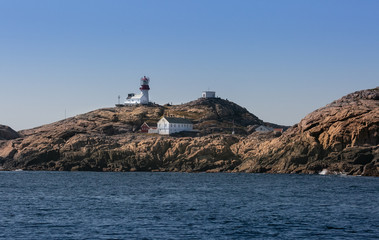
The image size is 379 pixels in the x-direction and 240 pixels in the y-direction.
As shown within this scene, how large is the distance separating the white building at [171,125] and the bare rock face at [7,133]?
48.1m

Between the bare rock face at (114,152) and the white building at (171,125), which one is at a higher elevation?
the white building at (171,125)

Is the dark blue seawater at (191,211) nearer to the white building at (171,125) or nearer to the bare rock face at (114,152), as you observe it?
the bare rock face at (114,152)

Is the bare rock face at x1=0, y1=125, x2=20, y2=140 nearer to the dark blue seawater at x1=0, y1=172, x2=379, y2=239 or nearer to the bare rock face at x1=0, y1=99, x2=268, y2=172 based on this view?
the bare rock face at x1=0, y1=99, x2=268, y2=172

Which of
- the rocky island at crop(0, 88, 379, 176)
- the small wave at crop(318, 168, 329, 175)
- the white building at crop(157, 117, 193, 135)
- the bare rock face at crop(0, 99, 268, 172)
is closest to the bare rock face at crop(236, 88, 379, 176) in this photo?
the rocky island at crop(0, 88, 379, 176)

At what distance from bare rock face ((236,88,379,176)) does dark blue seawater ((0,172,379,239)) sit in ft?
73.1

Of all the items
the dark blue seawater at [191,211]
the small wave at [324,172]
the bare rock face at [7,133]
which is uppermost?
the bare rock face at [7,133]

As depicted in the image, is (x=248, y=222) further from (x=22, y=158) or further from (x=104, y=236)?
(x=22, y=158)

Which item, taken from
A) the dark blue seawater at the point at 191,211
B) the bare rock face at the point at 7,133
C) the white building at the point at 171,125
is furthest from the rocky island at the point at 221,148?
the dark blue seawater at the point at 191,211

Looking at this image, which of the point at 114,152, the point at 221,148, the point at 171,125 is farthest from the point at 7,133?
the point at 221,148

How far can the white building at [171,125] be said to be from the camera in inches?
6718

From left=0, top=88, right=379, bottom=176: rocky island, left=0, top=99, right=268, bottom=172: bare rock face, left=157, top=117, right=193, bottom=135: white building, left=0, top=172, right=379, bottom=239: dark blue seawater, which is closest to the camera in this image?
left=0, top=172, right=379, bottom=239: dark blue seawater

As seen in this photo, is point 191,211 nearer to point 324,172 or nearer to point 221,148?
point 324,172

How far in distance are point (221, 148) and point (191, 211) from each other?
78.7 m

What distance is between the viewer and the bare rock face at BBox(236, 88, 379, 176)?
11694 cm
